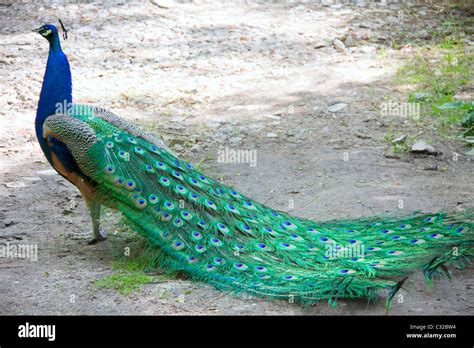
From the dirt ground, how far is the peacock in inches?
5.4

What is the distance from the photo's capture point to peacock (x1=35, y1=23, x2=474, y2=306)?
4.65 meters

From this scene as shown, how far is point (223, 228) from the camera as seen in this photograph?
16.9 ft

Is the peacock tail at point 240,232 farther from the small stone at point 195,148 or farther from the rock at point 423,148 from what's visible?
the rock at point 423,148

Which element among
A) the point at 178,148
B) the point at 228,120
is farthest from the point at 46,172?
the point at 228,120

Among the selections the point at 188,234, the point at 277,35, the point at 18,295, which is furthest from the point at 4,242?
the point at 277,35

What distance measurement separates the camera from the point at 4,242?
5.76 m

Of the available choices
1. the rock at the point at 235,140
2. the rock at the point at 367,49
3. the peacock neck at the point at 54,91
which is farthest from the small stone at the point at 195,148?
the rock at the point at 367,49

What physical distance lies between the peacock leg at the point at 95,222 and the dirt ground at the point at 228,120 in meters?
0.08

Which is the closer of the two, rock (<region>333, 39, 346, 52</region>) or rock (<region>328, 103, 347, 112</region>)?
rock (<region>328, 103, 347, 112</region>)

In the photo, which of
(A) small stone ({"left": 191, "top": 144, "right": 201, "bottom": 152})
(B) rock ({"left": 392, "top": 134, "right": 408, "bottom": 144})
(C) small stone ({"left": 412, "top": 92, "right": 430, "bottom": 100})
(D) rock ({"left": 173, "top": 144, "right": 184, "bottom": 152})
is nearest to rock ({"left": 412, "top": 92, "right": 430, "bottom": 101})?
(C) small stone ({"left": 412, "top": 92, "right": 430, "bottom": 100})

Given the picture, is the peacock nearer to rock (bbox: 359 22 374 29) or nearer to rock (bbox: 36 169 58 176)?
rock (bbox: 36 169 58 176)

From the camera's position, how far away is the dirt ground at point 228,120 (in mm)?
4859

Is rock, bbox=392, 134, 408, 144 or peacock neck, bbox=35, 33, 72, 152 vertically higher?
peacock neck, bbox=35, 33, 72, 152

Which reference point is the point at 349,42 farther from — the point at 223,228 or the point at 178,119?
the point at 223,228
